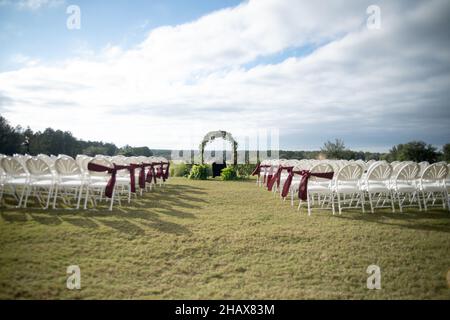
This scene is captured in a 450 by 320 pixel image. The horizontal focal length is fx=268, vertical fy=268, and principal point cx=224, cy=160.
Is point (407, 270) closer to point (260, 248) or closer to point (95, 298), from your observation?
point (260, 248)

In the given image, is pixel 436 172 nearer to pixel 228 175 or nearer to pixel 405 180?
pixel 405 180

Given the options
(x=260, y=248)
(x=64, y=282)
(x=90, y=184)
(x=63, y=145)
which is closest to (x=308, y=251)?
(x=260, y=248)

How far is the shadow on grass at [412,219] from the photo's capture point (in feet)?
16.5

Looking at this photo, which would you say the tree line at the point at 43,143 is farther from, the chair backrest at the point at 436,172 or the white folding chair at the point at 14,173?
the chair backrest at the point at 436,172

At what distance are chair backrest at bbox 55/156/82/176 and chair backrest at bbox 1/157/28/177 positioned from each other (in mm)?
809

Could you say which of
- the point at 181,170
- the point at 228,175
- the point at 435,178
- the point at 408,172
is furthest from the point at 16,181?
the point at 181,170

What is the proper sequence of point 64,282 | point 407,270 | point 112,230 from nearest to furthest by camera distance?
1. point 64,282
2. point 407,270
3. point 112,230

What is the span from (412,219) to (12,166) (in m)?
8.91

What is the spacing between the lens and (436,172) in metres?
6.41

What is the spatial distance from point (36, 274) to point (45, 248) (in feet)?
2.72

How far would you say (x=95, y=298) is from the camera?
8.36 feet

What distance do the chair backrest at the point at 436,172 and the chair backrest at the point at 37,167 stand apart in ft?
28.6

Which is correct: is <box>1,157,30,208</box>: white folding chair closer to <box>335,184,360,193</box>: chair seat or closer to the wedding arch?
<box>335,184,360,193</box>: chair seat

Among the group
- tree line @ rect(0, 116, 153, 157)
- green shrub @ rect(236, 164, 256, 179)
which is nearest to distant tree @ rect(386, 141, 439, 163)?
green shrub @ rect(236, 164, 256, 179)
